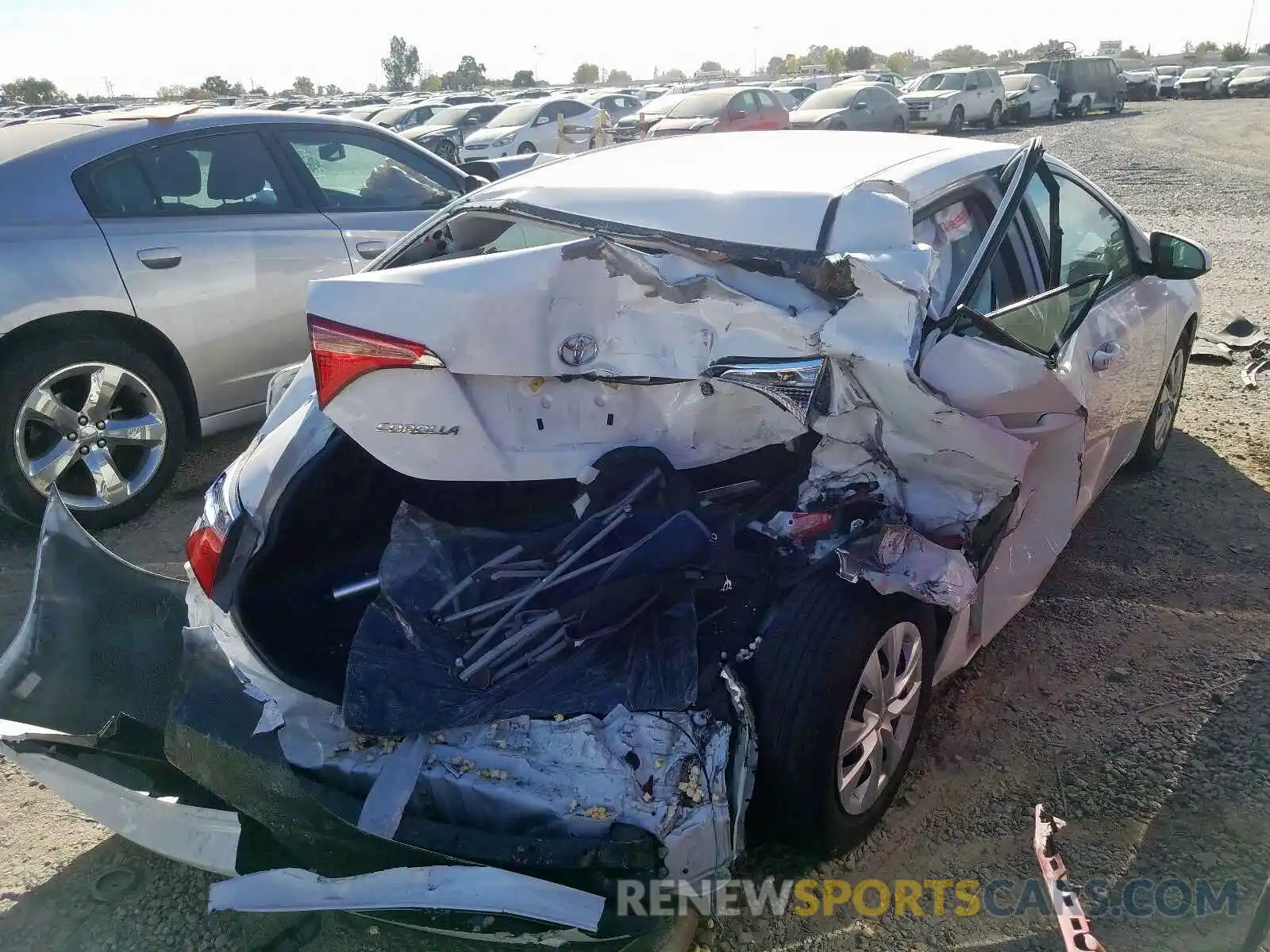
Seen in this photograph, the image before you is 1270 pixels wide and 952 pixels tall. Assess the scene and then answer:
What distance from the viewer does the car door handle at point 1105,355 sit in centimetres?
314

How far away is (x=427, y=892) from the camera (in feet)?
5.95

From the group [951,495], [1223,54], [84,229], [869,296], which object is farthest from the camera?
[1223,54]

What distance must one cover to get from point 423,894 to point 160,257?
11.8ft

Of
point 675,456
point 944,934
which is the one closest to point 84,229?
point 675,456

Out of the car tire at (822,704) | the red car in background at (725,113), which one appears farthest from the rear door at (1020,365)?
the red car in background at (725,113)

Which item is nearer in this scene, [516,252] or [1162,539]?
[516,252]

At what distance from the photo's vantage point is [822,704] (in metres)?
2.14

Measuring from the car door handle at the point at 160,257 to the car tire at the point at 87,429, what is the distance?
382 mm

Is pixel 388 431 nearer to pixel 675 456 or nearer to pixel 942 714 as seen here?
pixel 675 456

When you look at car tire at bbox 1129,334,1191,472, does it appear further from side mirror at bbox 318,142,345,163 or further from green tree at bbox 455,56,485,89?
green tree at bbox 455,56,485,89

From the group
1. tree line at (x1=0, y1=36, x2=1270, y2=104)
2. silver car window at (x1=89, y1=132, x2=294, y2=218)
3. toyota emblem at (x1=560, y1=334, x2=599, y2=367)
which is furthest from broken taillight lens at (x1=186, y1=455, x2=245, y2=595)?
tree line at (x1=0, y1=36, x2=1270, y2=104)

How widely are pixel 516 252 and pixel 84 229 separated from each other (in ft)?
9.35

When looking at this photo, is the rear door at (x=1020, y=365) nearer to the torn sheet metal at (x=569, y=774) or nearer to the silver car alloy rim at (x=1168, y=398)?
the torn sheet metal at (x=569, y=774)

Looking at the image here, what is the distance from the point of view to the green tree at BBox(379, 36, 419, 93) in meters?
80.9
